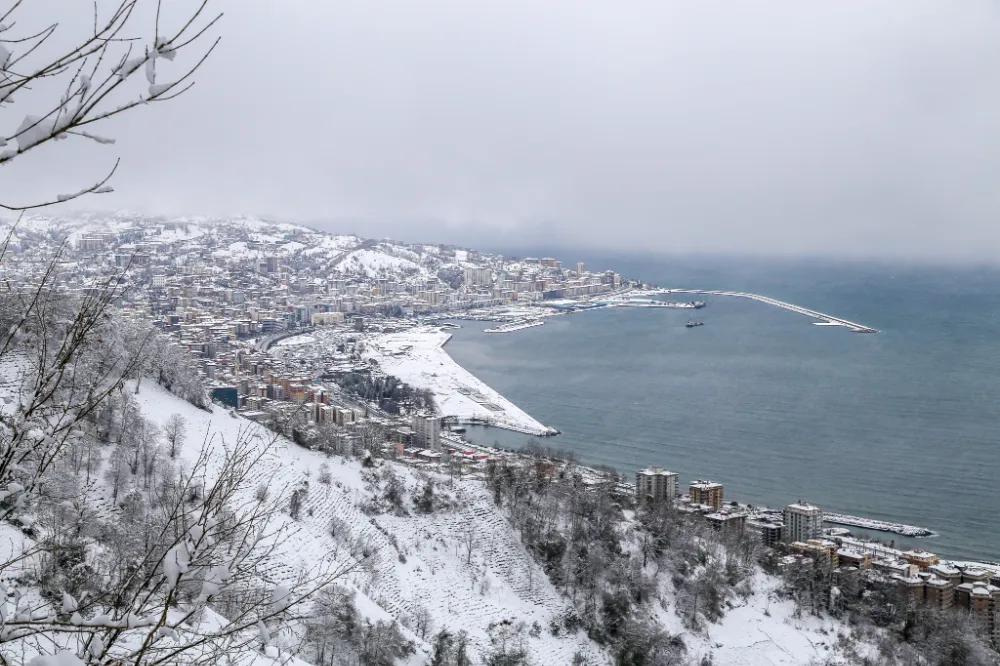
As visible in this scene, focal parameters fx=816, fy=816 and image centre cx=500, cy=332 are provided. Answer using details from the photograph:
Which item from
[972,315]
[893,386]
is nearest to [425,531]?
[893,386]

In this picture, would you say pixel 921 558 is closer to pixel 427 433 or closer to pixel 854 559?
pixel 854 559

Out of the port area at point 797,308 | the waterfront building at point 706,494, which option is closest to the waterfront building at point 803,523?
the waterfront building at point 706,494

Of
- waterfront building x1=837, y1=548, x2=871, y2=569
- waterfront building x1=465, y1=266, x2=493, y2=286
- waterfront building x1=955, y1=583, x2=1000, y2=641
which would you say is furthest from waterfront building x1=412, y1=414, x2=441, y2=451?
→ waterfront building x1=465, y1=266, x2=493, y2=286

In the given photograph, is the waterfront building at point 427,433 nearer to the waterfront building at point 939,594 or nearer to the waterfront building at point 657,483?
the waterfront building at point 657,483

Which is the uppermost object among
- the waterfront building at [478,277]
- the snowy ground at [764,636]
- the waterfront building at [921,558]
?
the waterfront building at [478,277]

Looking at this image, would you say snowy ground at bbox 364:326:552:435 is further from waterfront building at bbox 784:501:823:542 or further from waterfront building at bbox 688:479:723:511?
waterfront building at bbox 784:501:823:542

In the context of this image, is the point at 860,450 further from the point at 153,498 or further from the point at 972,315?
the point at 972,315
